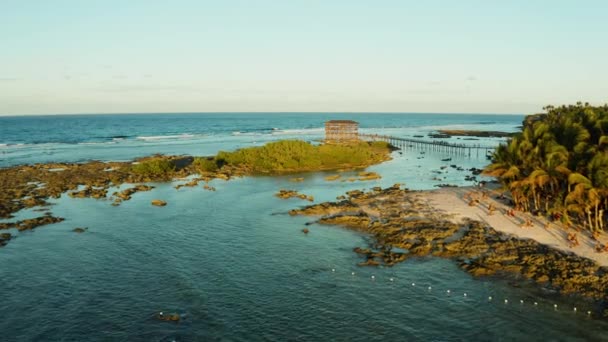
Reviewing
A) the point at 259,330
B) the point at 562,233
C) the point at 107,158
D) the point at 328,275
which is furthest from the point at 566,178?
the point at 107,158

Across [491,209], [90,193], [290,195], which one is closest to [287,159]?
[290,195]

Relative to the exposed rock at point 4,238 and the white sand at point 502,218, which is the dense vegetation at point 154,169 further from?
the white sand at point 502,218

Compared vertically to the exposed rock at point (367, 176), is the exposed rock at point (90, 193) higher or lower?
lower

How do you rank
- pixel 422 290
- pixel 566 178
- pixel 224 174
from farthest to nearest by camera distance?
pixel 224 174, pixel 566 178, pixel 422 290

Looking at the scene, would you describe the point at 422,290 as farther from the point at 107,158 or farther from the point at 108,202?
the point at 107,158

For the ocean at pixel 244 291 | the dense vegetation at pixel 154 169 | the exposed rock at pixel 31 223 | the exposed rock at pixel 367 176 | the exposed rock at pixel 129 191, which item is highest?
the dense vegetation at pixel 154 169

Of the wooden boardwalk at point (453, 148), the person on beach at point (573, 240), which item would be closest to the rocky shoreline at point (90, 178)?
the person on beach at point (573, 240)

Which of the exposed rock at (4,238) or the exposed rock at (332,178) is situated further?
the exposed rock at (332,178)
